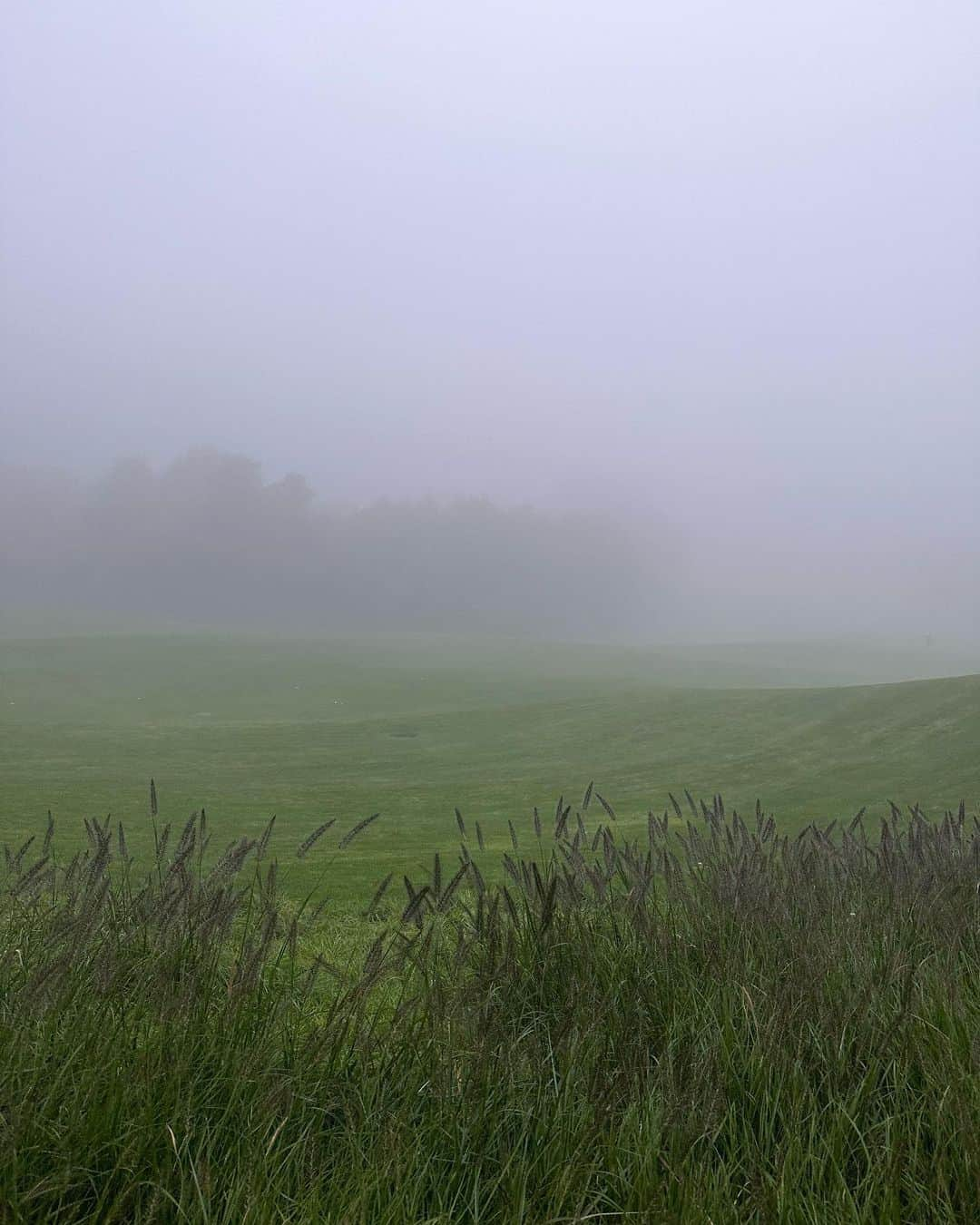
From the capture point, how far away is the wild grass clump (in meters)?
2.02

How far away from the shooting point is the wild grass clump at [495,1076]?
6.63ft

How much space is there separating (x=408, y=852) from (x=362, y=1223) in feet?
23.5

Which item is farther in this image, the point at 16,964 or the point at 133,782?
the point at 133,782

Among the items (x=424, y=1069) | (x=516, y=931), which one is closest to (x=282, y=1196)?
(x=424, y=1069)

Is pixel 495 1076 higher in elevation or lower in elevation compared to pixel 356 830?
lower

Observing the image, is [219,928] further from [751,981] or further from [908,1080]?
[908,1080]

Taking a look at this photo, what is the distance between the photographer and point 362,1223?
1.84 metres

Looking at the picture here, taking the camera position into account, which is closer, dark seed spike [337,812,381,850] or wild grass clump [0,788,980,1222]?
wild grass clump [0,788,980,1222]

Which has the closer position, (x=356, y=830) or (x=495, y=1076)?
(x=495, y=1076)

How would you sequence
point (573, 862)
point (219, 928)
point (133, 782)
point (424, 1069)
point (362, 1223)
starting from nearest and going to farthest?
point (362, 1223)
point (424, 1069)
point (219, 928)
point (573, 862)
point (133, 782)

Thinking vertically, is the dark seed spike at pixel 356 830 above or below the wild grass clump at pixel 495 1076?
above

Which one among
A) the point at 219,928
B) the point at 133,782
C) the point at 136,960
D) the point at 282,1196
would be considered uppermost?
the point at 219,928

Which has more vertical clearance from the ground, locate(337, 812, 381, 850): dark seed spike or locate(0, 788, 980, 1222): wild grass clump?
locate(337, 812, 381, 850): dark seed spike

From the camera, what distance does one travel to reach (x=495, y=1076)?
2.49 meters
